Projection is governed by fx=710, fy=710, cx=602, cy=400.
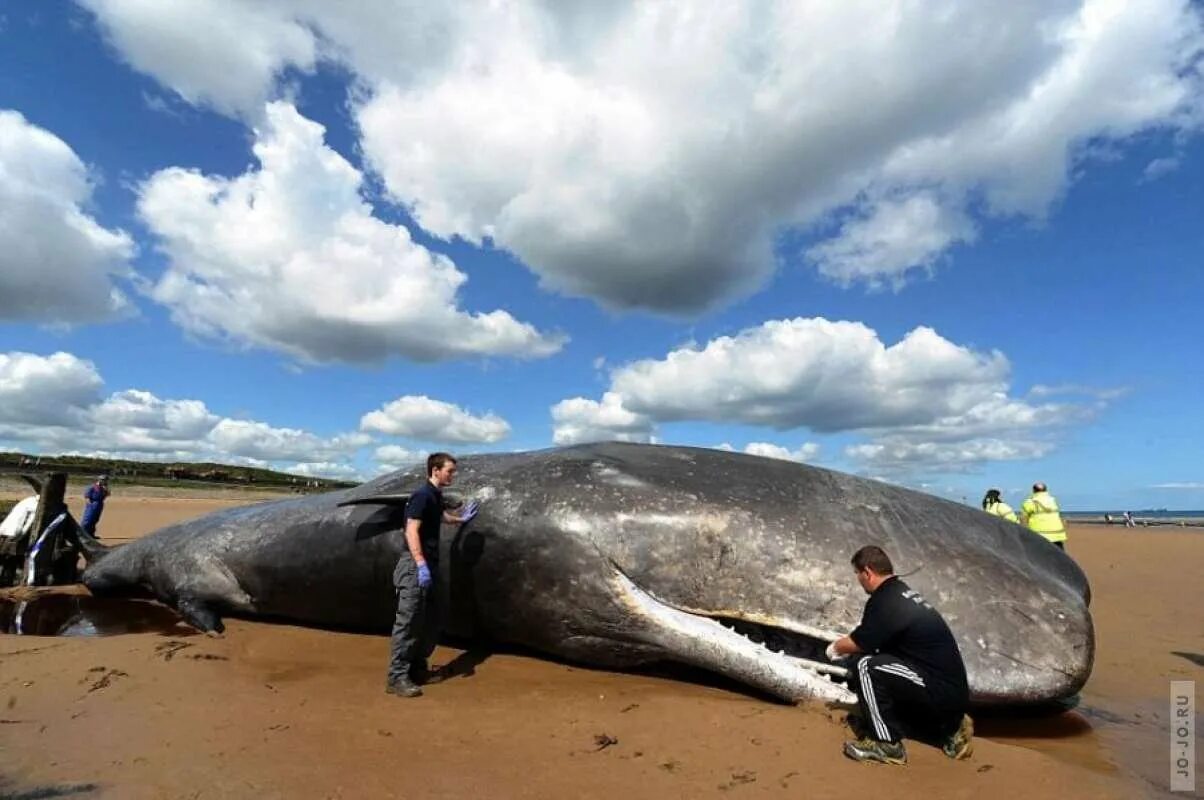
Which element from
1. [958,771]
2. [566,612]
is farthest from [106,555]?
[958,771]

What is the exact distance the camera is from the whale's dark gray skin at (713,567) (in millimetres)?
4902

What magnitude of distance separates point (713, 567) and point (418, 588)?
224cm

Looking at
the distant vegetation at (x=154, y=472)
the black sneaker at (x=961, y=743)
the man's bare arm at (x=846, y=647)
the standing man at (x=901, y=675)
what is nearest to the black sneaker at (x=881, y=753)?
the standing man at (x=901, y=675)

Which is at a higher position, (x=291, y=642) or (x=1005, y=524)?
(x=1005, y=524)

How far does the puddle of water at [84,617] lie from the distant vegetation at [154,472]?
151 ft

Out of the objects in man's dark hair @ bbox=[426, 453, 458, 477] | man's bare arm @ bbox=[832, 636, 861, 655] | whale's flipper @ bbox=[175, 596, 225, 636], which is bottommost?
whale's flipper @ bbox=[175, 596, 225, 636]

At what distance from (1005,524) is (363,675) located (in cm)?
543

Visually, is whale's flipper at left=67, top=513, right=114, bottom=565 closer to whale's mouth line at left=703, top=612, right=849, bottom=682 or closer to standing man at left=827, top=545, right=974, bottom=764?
whale's mouth line at left=703, top=612, right=849, bottom=682

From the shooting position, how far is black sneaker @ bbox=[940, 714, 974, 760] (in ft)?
12.8

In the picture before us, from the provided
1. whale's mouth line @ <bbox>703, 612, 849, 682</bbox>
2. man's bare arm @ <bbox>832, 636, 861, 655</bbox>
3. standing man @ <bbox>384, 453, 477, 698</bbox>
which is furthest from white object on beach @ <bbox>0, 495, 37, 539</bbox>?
man's bare arm @ <bbox>832, 636, 861, 655</bbox>

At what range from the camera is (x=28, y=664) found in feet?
18.6

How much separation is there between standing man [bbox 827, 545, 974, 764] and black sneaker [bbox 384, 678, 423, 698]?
285 centimetres

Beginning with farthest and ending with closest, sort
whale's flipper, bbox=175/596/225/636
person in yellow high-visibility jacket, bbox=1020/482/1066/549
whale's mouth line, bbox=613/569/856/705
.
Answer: person in yellow high-visibility jacket, bbox=1020/482/1066/549, whale's flipper, bbox=175/596/225/636, whale's mouth line, bbox=613/569/856/705

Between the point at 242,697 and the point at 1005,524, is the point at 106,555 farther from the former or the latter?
the point at 1005,524
